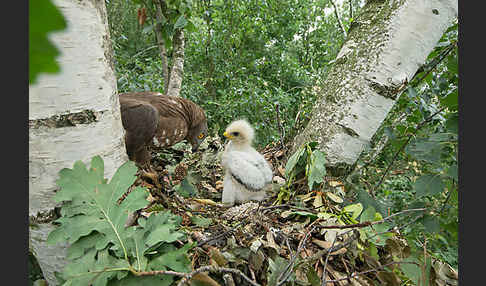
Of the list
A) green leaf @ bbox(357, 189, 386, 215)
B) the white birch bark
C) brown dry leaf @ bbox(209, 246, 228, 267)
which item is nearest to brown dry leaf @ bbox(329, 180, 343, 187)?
green leaf @ bbox(357, 189, 386, 215)

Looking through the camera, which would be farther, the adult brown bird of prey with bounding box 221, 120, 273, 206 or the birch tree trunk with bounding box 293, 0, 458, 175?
the adult brown bird of prey with bounding box 221, 120, 273, 206

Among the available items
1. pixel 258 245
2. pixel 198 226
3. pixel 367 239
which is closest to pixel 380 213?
pixel 367 239

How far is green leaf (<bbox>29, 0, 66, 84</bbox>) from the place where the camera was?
0.24 m

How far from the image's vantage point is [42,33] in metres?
0.25

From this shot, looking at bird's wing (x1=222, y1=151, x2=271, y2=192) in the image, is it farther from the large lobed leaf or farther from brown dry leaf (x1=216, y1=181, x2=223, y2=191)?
the large lobed leaf

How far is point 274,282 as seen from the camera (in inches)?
27.2

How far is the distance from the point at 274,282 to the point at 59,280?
527 millimetres

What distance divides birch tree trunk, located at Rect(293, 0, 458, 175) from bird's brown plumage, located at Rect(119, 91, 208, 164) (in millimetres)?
1024

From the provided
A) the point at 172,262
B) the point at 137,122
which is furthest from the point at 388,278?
the point at 137,122

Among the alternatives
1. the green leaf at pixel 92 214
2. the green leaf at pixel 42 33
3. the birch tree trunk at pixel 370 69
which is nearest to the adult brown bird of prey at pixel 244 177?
the birch tree trunk at pixel 370 69

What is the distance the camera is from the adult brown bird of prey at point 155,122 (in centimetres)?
168

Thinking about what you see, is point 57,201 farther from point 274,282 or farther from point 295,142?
point 295,142

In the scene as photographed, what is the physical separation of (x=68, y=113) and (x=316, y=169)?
0.90 metres

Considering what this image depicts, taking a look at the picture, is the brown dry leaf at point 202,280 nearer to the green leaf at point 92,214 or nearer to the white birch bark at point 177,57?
the green leaf at point 92,214
